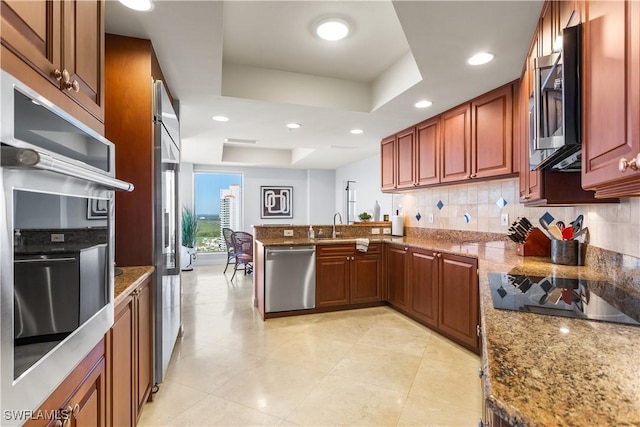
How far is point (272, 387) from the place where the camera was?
2.16 meters

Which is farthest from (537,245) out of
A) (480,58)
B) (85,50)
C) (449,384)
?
(85,50)

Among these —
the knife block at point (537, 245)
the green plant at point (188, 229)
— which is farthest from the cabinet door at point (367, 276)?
the green plant at point (188, 229)

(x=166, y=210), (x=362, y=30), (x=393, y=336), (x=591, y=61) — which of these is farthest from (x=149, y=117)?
(x=393, y=336)

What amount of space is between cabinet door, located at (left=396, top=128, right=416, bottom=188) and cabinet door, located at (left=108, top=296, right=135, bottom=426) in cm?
320

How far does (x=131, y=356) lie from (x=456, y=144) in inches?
123

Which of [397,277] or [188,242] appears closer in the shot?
[397,277]

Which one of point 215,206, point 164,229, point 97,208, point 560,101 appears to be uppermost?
point 560,101

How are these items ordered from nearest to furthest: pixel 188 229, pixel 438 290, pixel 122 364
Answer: pixel 122 364 → pixel 438 290 → pixel 188 229

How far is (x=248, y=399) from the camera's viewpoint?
2023 mm

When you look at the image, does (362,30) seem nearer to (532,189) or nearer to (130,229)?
(532,189)

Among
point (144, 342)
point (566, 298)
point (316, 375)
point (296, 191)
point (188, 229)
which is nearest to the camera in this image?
point (566, 298)

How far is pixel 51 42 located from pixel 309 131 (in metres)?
3.48

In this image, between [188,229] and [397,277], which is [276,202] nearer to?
[188,229]

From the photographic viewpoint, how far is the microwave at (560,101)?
3.67 feet
